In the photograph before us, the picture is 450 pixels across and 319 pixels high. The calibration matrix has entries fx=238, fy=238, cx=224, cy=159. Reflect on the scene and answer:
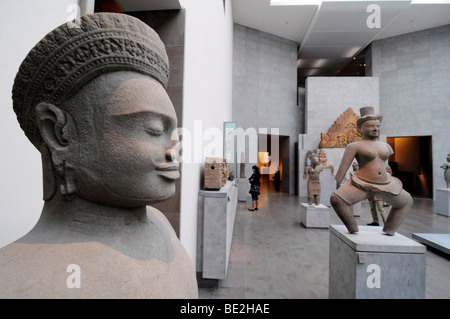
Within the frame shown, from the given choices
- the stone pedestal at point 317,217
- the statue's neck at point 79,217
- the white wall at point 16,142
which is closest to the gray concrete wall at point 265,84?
the stone pedestal at point 317,217

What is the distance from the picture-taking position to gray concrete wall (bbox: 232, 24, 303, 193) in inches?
512

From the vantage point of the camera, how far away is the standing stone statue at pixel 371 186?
119 inches

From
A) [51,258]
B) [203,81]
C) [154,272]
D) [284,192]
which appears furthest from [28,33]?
[284,192]

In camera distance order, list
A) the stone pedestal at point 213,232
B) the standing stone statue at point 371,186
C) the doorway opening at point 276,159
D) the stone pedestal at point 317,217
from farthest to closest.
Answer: the doorway opening at point 276,159
the stone pedestal at point 317,217
the stone pedestal at point 213,232
the standing stone statue at point 371,186

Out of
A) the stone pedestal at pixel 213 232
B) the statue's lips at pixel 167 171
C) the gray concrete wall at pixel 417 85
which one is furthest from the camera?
the gray concrete wall at pixel 417 85

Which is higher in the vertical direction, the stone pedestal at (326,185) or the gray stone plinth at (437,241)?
the stone pedestal at (326,185)

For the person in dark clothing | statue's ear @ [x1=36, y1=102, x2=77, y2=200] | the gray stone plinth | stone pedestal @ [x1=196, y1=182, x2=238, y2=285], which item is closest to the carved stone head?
statue's ear @ [x1=36, y1=102, x2=77, y2=200]

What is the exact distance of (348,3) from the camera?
1052 cm

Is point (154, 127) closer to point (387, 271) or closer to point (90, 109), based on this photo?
point (90, 109)

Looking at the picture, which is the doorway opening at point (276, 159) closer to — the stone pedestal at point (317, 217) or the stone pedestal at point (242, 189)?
the stone pedestal at point (242, 189)

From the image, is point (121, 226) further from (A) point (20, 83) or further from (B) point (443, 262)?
(B) point (443, 262)

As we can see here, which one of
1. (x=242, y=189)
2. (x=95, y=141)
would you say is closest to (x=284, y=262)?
(x=95, y=141)

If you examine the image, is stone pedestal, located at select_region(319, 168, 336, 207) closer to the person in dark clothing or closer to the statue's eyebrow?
the person in dark clothing

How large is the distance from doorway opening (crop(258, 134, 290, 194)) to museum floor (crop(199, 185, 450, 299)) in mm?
6976
